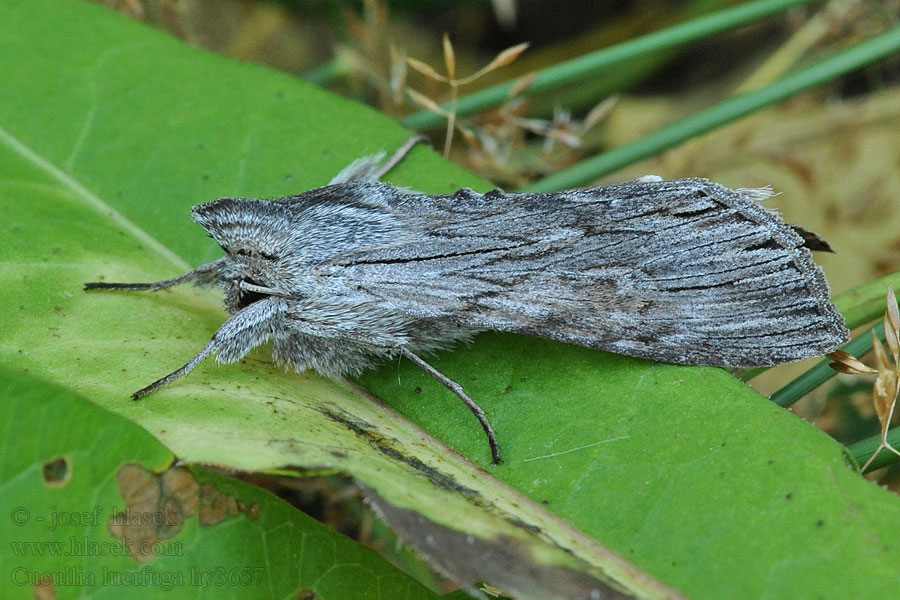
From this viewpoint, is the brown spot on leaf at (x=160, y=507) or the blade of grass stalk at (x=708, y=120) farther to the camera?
the blade of grass stalk at (x=708, y=120)

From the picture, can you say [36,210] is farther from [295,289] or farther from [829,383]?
[829,383]

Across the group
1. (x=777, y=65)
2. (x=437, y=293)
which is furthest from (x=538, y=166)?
(x=437, y=293)

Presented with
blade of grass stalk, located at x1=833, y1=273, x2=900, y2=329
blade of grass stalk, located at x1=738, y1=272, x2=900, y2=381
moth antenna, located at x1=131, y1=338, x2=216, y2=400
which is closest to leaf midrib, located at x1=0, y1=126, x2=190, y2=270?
moth antenna, located at x1=131, y1=338, x2=216, y2=400

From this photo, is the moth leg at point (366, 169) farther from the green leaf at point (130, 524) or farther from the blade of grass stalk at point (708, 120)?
the green leaf at point (130, 524)

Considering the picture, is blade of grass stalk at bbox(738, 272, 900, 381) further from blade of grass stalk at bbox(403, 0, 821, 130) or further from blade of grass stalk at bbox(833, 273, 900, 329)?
blade of grass stalk at bbox(403, 0, 821, 130)

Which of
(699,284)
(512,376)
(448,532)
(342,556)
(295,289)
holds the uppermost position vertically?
(699,284)

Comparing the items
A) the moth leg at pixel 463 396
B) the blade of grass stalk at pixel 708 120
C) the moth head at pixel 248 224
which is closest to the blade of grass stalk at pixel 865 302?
the blade of grass stalk at pixel 708 120
